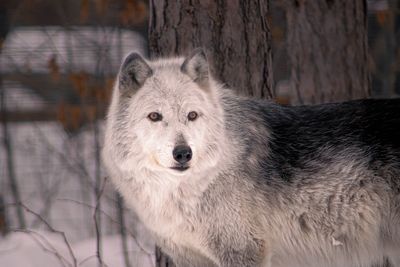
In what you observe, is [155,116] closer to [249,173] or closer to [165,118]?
[165,118]

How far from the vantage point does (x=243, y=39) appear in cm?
538

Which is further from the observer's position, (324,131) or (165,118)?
(324,131)

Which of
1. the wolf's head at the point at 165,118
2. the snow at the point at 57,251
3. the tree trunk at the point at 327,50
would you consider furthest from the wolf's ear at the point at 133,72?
the tree trunk at the point at 327,50

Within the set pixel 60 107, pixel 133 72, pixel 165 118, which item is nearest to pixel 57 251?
pixel 60 107

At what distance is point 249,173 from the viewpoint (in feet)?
15.2

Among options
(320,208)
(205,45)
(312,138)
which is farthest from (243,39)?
(320,208)

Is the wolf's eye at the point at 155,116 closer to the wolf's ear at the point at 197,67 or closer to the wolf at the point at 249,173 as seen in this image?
the wolf at the point at 249,173

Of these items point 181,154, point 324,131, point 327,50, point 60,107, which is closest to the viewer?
point 181,154

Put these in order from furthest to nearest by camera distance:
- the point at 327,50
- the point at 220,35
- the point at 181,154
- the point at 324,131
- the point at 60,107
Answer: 1. the point at 60,107
2. the point at 327,50
3. the point at 220,35
4. the point at 324,131
5. the point at 181,154

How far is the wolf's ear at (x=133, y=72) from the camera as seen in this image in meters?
4.54

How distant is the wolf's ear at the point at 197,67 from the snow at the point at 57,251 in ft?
8.68

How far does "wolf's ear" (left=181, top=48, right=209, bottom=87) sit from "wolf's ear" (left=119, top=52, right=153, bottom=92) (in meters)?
0.23

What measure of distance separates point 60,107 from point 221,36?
11.0 ft

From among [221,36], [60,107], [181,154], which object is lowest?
[181,154]
